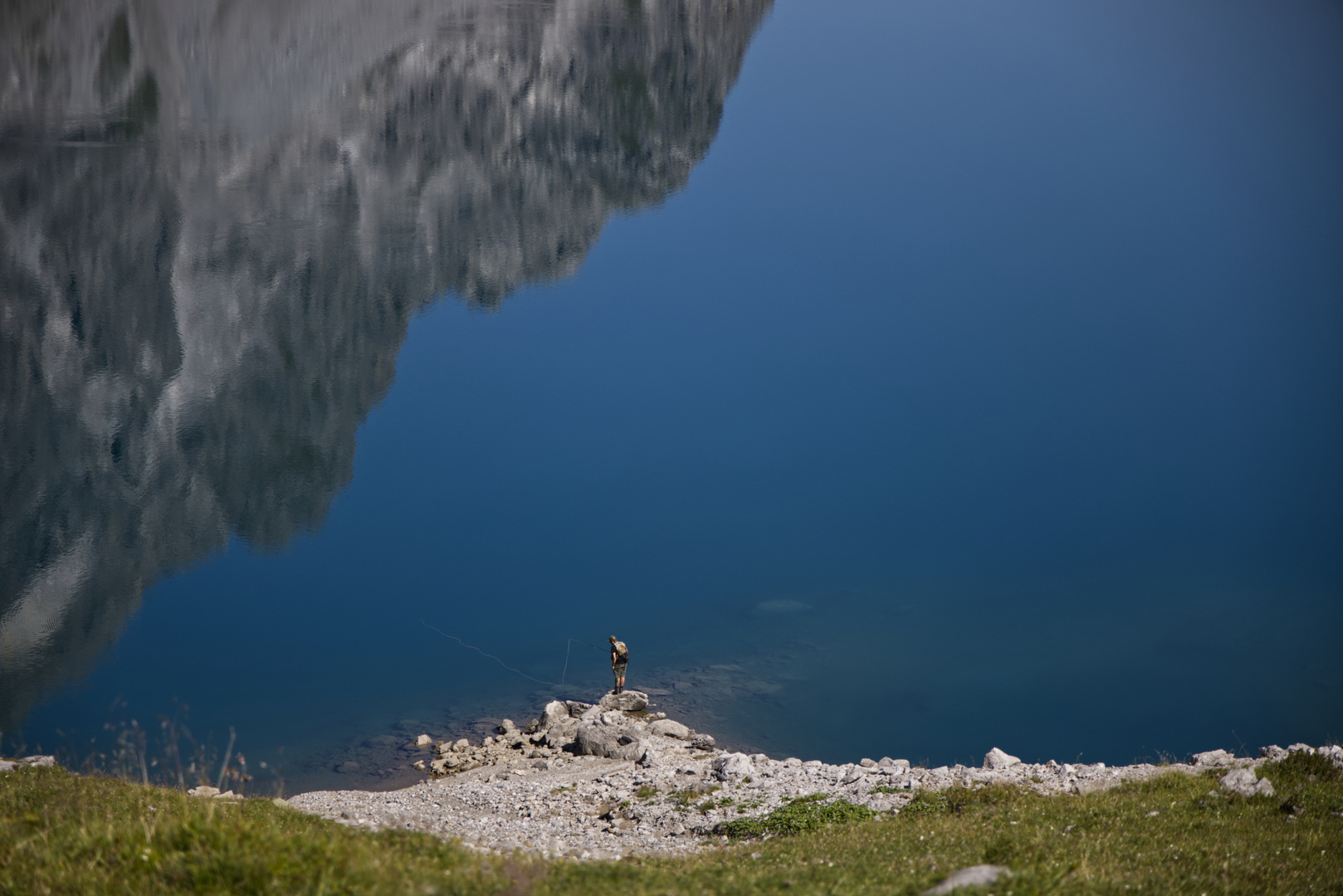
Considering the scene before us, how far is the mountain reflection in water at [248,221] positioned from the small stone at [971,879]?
29.4m

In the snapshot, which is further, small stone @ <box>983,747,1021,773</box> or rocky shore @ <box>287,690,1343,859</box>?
small stone @ <box>983,747,1021,773</box>

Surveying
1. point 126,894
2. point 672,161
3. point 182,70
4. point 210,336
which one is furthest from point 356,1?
point 126,894

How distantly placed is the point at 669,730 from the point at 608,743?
8.88ft

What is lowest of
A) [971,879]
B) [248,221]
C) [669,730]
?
[971,879]

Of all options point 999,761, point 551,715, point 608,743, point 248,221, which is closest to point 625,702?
point 551,715

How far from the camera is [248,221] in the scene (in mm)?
64312

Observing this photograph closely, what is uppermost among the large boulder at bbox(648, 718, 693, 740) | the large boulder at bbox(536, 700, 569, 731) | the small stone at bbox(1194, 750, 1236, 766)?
the large boulder at bbox(536, 700, 569, 731)

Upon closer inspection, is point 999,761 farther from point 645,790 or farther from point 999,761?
point 645,790

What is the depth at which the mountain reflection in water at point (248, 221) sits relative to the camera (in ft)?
142

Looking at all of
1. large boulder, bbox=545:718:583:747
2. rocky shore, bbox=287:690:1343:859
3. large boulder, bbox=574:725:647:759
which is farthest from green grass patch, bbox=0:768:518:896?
large boulder, bbox=545:718:583:747

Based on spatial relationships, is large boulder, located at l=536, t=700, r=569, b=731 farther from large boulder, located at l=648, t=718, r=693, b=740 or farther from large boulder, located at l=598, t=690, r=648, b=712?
large boulder, located at l=648, t=718, r=693, b=740

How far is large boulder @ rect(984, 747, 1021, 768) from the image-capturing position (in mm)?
19172

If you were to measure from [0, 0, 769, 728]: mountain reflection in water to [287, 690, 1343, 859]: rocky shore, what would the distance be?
1747cm

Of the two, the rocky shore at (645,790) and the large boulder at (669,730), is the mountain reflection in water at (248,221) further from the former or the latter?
the large boulder at (669,730)
